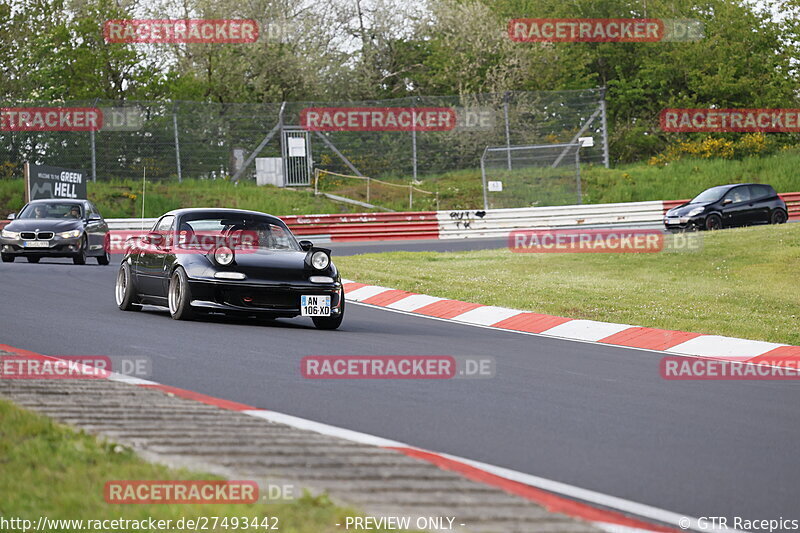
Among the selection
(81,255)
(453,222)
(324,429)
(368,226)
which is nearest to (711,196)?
(453,222)

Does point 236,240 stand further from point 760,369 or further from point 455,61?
point 455,61

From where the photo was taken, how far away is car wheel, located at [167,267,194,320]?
1186 cm

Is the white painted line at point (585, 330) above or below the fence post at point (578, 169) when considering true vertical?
below

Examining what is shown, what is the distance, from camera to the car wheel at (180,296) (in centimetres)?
1186

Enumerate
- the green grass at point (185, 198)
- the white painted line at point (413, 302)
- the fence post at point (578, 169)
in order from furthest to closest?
the fence post at point (578, 169) → the green grass at point (185, 198) → the white painted line at point (413, 302)

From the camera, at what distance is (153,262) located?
12773 millimetres

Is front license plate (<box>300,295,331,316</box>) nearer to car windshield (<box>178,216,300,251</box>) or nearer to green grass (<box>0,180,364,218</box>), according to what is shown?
car windshield (<box>178,216,300,251</box>)

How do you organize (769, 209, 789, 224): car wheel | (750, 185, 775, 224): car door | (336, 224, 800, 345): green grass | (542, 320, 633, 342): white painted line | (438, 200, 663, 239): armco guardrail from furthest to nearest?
(438, 200, 663, 239): armco guardrail < (769, 209, 789, 224): car wheel < (750, 185, 775, 224): car door < (336, 224, 800, 345): green grass < (542, 320, 633, 342): white painted line

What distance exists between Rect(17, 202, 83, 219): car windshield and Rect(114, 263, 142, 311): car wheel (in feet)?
28.2

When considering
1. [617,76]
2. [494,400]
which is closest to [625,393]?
[494,400]

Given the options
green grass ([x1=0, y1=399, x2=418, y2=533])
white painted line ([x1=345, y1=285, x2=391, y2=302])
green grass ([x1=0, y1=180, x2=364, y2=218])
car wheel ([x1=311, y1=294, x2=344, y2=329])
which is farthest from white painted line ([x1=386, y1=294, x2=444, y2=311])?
green grass ([x1=0, y1=180, x2=364, y2=218])

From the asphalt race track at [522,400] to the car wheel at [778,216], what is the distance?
17.7m

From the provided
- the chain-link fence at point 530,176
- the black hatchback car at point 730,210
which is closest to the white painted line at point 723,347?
the black hatchback car at point 730,210

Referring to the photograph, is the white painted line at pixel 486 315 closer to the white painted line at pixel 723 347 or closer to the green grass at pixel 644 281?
the green grass at pixel 644 281
